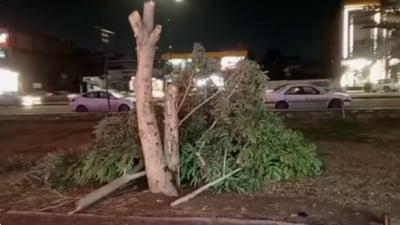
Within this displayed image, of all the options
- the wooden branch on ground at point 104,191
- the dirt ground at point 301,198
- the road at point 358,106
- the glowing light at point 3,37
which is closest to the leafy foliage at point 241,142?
the dirt ground at point 301,198

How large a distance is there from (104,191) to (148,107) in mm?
1436

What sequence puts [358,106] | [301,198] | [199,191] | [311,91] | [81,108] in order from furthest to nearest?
1. [81,108]
2. [358,106]
3. [311,91]
4. [199,191]
5. [301,198]

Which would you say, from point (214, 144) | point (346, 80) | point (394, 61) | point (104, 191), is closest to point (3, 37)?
point (346, 80)

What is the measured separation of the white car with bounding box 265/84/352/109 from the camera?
28.4m

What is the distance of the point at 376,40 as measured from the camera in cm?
1244

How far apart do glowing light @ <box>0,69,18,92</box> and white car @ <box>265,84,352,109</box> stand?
42901mm

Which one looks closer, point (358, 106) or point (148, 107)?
point (148, 107)

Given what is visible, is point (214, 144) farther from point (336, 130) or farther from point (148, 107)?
point (336, 130)

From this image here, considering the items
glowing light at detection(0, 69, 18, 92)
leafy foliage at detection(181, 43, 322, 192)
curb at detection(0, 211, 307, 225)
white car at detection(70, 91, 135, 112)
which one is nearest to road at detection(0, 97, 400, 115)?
white car at detection(70, 91, 135, 112)

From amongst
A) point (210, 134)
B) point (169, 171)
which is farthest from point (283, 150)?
point (169, 171)

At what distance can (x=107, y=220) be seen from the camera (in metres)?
7.41

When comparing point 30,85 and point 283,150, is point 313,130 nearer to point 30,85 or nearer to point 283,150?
point 283,150

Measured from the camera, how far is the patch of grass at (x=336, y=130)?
50.4 ft

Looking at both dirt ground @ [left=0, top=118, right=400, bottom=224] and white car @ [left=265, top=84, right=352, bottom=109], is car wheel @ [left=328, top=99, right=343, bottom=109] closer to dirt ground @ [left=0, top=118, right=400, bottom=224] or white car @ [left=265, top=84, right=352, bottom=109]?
white car @ [left=265, top=84, right=352, bottom=109]
